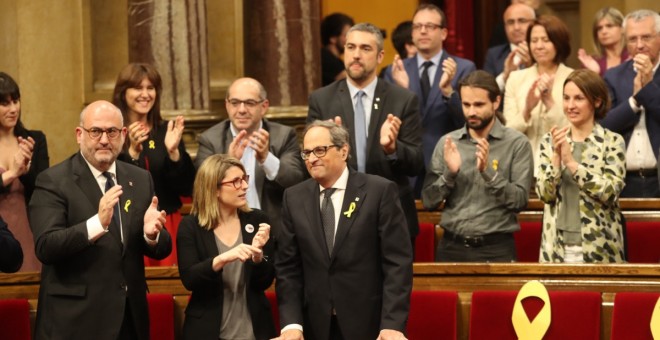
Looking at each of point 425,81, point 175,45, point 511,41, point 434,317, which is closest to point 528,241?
point 425,81

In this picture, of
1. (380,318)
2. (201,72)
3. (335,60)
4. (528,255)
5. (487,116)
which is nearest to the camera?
(380,318)

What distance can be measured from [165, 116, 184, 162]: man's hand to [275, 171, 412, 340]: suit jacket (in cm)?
114

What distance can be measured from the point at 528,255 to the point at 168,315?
2.09 m

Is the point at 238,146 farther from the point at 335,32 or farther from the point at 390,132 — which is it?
the point at 335,32

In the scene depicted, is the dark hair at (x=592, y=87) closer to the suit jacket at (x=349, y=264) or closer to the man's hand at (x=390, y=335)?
the suit jacket at (x=349, y=264)

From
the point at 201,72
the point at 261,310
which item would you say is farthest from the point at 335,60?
the point at 261,310

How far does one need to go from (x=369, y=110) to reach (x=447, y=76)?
2.39 feet

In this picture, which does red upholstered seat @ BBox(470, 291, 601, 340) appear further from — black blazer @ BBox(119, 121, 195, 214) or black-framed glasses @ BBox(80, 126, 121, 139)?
black-framed glasses @ BBox(80, 126, 121, 139)

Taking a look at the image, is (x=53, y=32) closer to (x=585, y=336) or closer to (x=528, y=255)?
(x=528, y=255)

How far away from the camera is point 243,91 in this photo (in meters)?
6.24

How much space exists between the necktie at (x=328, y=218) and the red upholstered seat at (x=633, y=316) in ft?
4.08

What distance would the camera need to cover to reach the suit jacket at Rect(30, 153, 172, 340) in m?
5.05

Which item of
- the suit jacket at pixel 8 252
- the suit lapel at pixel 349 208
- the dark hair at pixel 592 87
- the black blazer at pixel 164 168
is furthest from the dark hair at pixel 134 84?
the dark hair at pixel 592 87

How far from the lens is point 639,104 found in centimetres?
679
